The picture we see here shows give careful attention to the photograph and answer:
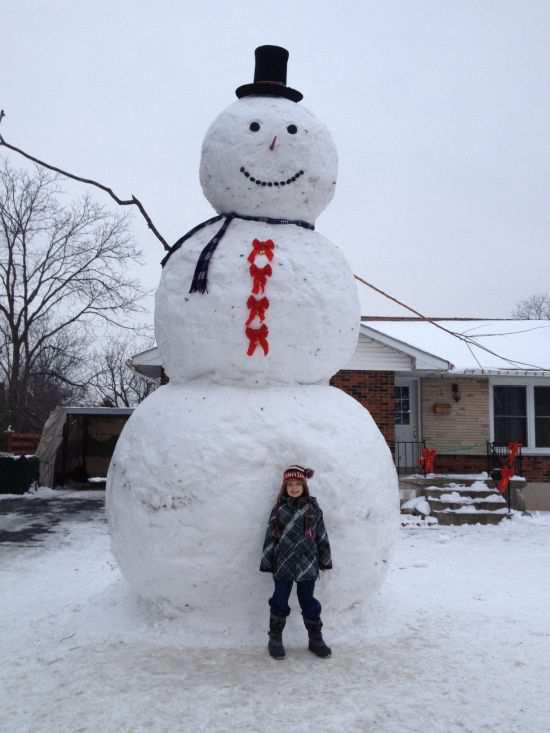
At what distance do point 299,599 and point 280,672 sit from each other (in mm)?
465

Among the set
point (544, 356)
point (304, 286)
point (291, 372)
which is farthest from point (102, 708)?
point (544, 356)

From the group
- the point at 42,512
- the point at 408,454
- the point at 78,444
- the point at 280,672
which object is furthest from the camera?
the point at 78,444

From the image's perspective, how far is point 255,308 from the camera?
450cm

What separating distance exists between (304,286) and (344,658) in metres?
2.51

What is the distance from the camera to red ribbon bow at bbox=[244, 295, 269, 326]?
4.49m

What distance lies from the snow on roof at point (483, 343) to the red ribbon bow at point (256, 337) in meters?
8.08

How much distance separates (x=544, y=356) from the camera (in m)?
13.8

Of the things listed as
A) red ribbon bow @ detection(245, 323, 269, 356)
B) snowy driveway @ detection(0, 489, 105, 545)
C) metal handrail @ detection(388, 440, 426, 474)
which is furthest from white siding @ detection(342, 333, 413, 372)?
red ribbon bow @ detection(245, 323, 269, 356)

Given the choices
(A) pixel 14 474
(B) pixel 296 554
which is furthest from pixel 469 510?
(A) pixel 14 474

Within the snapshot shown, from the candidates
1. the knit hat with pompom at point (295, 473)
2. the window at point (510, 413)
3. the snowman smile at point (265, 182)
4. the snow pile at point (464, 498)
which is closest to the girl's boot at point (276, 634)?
the knit hat with pompom at point (295, 473)

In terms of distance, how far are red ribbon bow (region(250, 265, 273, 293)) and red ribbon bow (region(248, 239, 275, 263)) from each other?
71mm

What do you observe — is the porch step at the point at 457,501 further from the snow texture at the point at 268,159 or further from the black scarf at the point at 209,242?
the snow texture at the point at 268,159

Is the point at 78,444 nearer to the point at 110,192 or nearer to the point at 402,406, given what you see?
the point at 402,406

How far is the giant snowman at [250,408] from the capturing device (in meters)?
4.24
